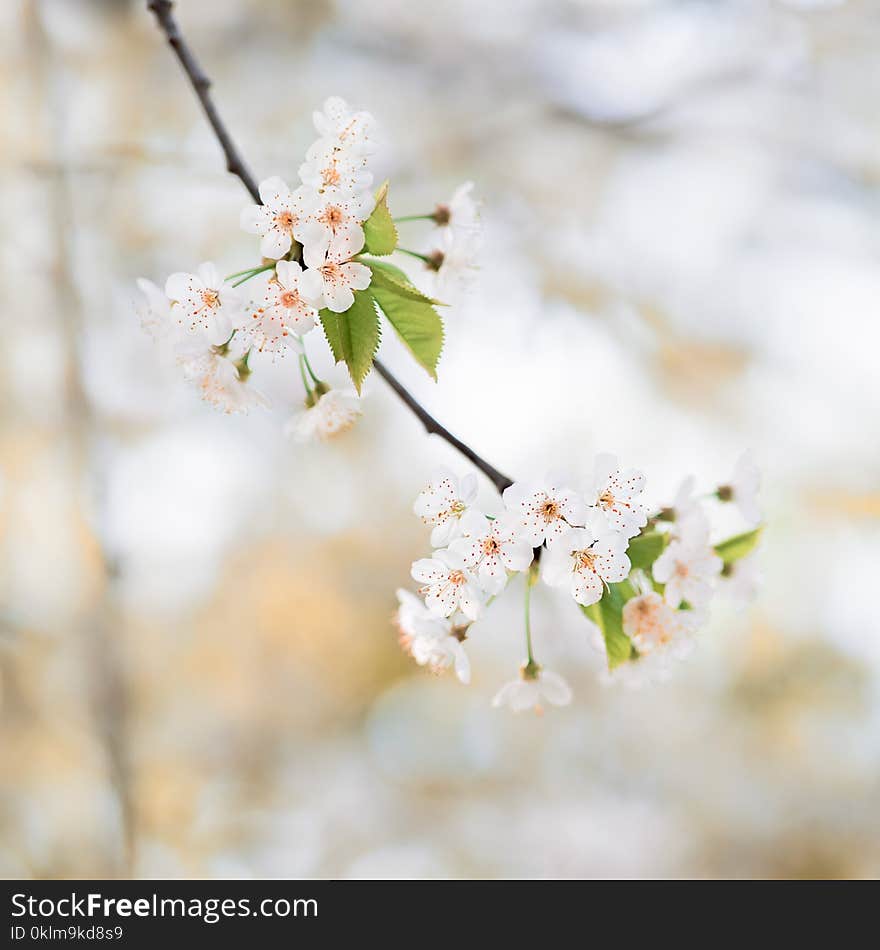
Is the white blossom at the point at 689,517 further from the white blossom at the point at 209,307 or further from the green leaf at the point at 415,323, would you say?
the white blossom at the point at 209,307

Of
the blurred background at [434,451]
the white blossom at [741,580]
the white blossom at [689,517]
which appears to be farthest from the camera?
the blurred background at [434,451]

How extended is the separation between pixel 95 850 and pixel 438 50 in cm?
179

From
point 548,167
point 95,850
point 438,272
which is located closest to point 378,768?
point 95,850

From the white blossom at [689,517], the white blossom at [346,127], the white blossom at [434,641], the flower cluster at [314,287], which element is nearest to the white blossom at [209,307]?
the flower cluster at [314,287]

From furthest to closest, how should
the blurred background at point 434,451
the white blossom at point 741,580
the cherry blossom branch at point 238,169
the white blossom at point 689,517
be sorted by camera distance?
the blurred background at point 434,451
the white blossom at point 741,580
the white blossom at point 689,517
the cherry blossom branch at point 238,169

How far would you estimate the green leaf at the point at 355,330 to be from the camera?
0.54 meters

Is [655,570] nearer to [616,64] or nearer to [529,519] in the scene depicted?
[529,519]

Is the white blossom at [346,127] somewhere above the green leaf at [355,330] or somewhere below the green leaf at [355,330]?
above

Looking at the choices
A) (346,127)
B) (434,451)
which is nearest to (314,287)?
(346,127)

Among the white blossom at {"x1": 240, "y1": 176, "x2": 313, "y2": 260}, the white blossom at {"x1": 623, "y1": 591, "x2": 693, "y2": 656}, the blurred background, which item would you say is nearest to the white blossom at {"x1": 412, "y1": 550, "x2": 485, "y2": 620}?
the white blossom at {"x1": 623, "y1": 591, "x2": 693, "y2": 656}

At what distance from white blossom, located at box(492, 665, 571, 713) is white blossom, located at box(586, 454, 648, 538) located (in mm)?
193

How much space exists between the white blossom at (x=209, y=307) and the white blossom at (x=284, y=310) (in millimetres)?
37

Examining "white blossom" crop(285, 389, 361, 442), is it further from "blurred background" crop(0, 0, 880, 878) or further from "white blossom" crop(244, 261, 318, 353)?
"blurred background" crop(0, 0, 880, 878)

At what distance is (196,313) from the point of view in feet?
1.91
